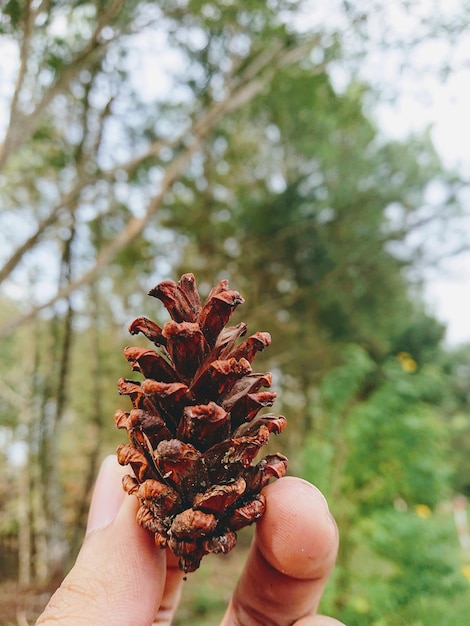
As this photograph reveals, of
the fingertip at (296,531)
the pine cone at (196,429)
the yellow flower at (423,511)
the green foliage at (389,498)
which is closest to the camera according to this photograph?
the pine cone at (196,429)

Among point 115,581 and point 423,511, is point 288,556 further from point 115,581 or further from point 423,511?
point 423,511

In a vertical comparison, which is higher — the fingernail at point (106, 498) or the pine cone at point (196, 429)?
the pine cone at point (196, 429)

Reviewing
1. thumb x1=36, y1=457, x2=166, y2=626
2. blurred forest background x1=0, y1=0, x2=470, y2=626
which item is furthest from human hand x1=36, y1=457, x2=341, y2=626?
blurred forest background x1=0, y1=0, x2=470, y2=626

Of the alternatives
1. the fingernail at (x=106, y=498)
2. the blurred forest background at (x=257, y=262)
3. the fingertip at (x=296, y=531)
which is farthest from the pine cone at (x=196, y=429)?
the blurred forest background at (x=257, y=262)

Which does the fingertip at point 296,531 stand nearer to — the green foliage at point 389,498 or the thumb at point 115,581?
the thumb at point 115,581

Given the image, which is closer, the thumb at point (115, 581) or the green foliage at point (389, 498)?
the thumb at point (115, 581)

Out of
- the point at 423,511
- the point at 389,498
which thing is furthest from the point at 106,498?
the point at 389,498
